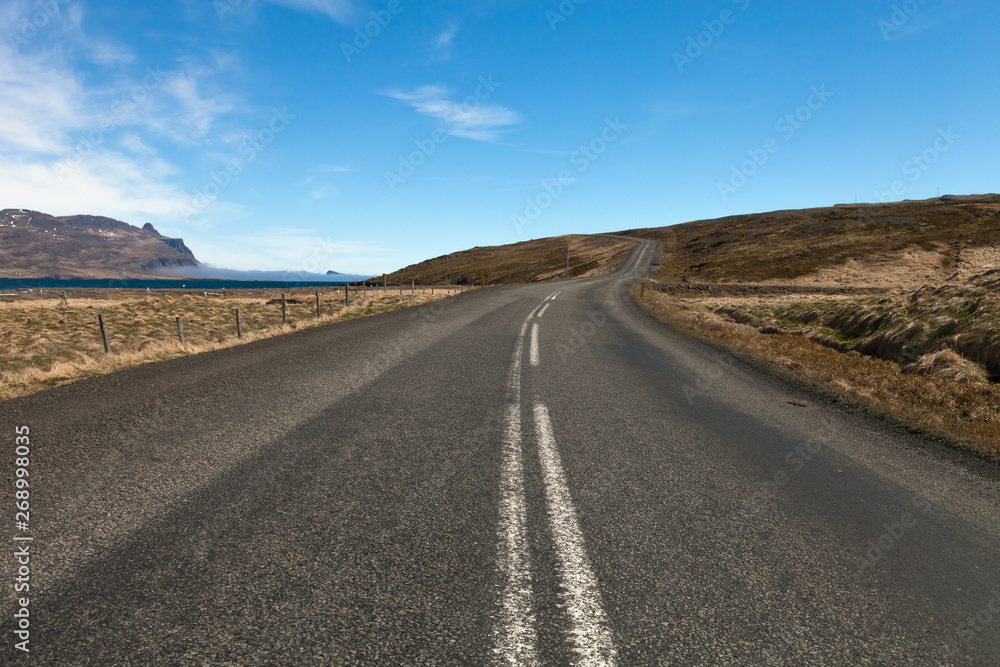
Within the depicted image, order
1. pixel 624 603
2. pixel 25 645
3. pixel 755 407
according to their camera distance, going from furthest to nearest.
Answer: pixel 755 407
pixel 624 603
pixel 25 645

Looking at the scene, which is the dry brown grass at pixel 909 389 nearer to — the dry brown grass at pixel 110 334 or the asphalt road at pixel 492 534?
the asphalt road at pixel 492 534

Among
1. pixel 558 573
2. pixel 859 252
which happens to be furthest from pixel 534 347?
pixel 859 252

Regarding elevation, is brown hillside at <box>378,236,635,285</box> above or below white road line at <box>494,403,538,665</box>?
above

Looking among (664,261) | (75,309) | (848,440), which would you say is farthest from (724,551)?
(664,261)

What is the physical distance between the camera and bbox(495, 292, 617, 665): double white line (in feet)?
7.52

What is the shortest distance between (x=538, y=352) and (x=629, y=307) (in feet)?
48.8

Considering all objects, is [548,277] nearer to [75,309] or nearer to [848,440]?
[75,309]

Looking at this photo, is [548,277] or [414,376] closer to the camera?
[414,376]

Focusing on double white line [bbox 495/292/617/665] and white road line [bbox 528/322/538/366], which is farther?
white road line [bbox 528/322/538/366]

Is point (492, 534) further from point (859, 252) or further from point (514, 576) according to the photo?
point (859, 252)

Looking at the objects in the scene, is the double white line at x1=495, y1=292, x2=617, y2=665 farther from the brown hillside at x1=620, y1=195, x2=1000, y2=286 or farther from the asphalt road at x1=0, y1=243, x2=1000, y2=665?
the brown hillside at x1=620, y1=195, x2=1000, y2=286

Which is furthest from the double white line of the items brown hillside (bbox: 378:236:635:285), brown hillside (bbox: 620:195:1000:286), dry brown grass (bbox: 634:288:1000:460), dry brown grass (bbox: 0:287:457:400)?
brown hillside (bbox: 378:236:635:285)

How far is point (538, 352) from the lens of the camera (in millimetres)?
10695

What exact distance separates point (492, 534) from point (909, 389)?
25.8 feet
